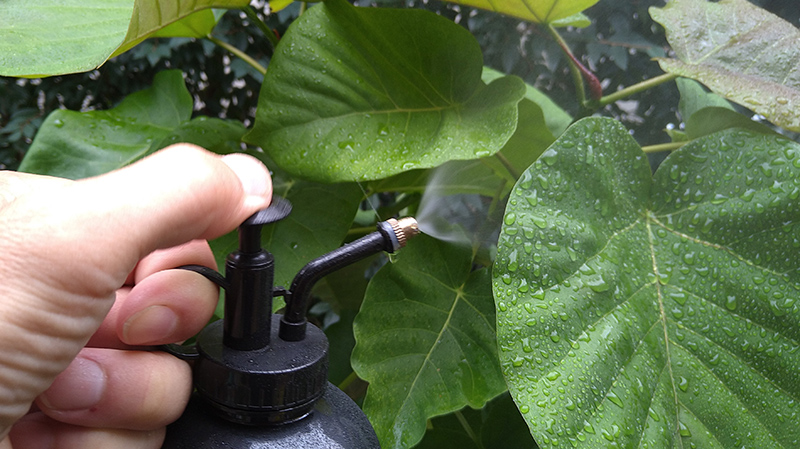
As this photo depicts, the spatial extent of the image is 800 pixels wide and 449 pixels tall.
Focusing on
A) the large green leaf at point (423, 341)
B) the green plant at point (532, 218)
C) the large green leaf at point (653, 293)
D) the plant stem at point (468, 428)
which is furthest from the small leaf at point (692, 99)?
the plant stem at point (468, 428)

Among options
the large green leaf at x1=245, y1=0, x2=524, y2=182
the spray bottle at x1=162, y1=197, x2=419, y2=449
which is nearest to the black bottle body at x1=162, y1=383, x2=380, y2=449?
the spray bottle at x1=162, y1=197, x2=419, y2=449

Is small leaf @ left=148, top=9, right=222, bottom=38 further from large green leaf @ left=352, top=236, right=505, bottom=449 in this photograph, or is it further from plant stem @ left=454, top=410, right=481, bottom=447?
plant stem @ left=454, top=410, right=481, bottom=447

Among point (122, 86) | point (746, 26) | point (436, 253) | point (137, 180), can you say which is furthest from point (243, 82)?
point (137, 180)

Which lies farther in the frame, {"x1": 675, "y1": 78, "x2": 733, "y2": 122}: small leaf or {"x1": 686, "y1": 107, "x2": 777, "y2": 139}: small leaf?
{"x1": 675, "y1": 78, "x2": 733, "y2": 122}: small leaf

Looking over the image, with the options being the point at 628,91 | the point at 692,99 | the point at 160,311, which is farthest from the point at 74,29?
the point at 692,99

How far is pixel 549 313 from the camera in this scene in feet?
1.43

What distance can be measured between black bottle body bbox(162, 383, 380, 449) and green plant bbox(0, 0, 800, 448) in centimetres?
13

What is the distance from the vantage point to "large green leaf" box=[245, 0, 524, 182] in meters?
0.56

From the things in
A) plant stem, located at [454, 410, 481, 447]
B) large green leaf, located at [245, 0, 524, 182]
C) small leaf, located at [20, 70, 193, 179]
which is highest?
large green leaf, located at [245, 0, 524, 182]

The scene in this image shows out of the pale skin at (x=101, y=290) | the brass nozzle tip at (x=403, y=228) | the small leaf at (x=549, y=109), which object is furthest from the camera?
the small leaf at (x=549, y=109)

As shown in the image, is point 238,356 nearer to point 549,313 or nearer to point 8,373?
point 8,373

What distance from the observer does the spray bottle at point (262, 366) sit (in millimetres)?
321

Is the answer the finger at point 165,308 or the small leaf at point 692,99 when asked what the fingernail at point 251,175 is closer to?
the finger at point 165,308

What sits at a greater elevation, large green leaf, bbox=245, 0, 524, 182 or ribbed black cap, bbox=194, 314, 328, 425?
large green leaf, bbox=245, 0, 524, 182
